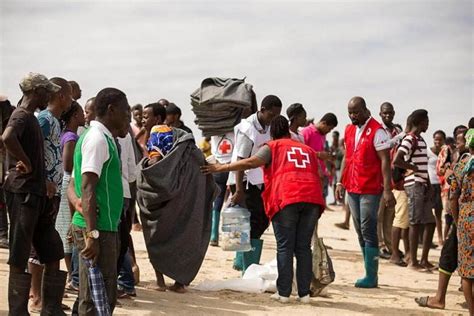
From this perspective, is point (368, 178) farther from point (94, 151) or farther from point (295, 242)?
point (94, 151)

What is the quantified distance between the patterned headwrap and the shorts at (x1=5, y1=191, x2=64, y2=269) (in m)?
1.93

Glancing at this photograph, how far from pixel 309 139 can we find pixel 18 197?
7286 millimetres

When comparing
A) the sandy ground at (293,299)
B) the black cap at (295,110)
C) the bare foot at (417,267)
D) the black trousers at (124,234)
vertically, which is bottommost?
the sandy ground at (293,299)

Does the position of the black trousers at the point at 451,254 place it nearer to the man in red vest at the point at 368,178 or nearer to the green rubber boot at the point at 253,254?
the man in red vest at the point at 368,178

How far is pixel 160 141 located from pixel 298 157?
1.43 metres

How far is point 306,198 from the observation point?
8.16 metres

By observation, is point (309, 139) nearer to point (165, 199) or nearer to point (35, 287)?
point (165, 199)

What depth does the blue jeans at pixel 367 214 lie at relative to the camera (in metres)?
9.44

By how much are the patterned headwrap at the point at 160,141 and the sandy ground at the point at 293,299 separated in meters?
1.46

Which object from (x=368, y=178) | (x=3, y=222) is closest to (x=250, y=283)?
(x=368, y=178)

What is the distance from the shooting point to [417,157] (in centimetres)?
1127

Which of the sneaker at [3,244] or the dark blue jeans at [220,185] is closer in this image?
the sneaker at [3,244]

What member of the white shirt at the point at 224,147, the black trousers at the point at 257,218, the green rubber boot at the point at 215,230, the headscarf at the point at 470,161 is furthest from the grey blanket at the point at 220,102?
the headscarf at the point at 470,161

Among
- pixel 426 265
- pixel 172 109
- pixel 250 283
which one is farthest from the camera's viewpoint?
pixel 426 265
